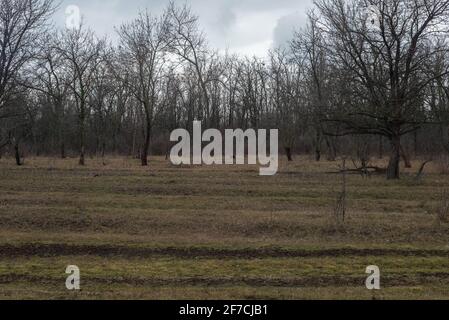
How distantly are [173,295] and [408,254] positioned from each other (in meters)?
5.96

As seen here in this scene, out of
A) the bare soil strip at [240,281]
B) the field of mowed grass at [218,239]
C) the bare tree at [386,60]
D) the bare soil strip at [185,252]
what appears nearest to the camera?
the field of mowed grass at [218,239]

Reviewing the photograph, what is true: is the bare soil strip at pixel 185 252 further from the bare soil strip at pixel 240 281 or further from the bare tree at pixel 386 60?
the bare tree at pixel 386 60

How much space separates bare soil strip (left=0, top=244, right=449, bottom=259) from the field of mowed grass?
0.02 metres

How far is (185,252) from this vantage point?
11258 millimetres

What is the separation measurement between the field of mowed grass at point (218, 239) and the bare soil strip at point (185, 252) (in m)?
0.02

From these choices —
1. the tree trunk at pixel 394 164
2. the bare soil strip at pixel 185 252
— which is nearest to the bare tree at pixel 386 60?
the tree trunk at pixel 394 164

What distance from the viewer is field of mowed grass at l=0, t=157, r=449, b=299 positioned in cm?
834

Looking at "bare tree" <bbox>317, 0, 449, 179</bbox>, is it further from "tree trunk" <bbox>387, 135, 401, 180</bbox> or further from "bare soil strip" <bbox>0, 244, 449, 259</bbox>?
"bare soil strip" <bbox>0, 244, 449, 259</bbox>

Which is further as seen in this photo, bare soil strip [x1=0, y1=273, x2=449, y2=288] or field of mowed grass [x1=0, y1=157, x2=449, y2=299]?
bare soil strip [x1=0, y1=273, x2=449, y2=288]

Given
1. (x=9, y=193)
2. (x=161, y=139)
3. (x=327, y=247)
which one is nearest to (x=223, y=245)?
(x=327, y=247)

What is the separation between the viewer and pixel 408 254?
36.8 feet

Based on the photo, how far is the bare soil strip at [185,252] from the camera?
11016 millimetres

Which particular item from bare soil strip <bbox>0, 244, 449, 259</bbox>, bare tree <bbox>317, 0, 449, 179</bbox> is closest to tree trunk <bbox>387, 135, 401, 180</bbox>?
bare tree <bbox>317, 0, 449, 179</bbox>

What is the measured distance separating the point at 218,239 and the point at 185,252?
1601 mm
